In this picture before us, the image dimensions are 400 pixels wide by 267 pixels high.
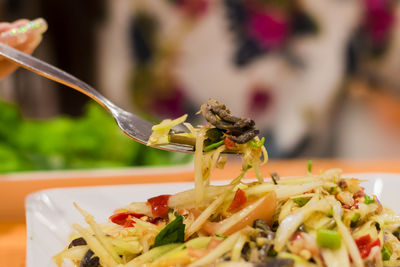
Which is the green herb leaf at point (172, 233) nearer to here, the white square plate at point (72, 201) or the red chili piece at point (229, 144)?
the red chili piece at point (229, 144)

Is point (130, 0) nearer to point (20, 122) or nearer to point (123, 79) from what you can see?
point (123, 79)

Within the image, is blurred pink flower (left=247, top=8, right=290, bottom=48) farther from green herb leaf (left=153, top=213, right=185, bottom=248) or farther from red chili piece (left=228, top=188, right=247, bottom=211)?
green herb leaf (left=153, top=213, right=185, bottom=248)

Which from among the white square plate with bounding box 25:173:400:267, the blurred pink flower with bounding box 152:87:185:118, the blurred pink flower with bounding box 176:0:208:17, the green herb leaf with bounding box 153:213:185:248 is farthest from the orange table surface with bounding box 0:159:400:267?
the blurred pink flower with bounding box 176:0:208:17

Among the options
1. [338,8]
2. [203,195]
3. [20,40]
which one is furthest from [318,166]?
[338,8]

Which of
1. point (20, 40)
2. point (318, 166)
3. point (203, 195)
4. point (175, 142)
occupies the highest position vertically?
point (20, 40)

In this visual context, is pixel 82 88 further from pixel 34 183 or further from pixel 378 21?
pixel 378 21

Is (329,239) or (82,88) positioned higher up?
(82,88)

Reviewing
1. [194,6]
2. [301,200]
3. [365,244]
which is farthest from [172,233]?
[194,6]

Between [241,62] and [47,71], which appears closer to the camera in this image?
[47,71]
